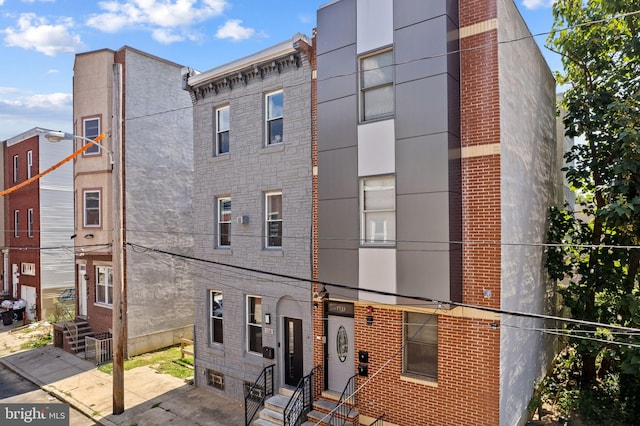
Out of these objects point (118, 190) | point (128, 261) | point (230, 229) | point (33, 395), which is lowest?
point (33, 395)

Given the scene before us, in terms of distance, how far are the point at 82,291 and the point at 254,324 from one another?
11807mm

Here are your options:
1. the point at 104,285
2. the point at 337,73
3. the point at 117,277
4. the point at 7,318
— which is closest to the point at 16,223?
the point at 7,318

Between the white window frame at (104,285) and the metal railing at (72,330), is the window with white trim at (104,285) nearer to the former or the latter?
the white window frame at (104,285)

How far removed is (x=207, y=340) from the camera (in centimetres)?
1331

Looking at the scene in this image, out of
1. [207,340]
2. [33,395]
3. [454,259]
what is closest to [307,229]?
[454,259]

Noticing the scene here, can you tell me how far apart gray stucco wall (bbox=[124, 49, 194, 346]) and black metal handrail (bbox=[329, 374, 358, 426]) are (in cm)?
1034

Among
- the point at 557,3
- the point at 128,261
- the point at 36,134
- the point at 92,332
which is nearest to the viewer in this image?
the point at 557,3

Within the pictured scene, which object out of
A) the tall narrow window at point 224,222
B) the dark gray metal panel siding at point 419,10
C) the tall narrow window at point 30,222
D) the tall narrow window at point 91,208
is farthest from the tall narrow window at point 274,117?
the tall narrow window at point 30,222

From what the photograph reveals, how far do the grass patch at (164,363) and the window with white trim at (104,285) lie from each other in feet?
10.2

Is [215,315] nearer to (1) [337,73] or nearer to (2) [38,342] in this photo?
(1) [337,73]

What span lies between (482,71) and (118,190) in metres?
10.0

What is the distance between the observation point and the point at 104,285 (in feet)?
59.8

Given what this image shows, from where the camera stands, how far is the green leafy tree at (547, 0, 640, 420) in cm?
1013

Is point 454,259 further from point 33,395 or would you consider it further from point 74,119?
point 74,119
